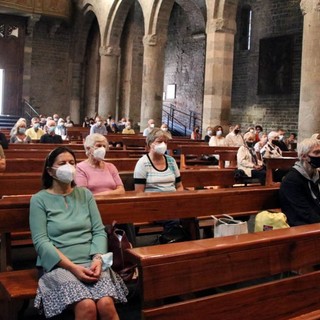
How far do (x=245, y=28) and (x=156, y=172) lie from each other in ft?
61.3

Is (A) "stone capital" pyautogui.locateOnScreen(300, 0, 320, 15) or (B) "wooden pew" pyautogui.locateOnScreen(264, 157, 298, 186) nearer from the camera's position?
(B) "wooden pew" pyautogui.locateOnScreen(264, 157, 298, 186)

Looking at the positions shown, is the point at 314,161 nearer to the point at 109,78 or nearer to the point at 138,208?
the point at 138,208

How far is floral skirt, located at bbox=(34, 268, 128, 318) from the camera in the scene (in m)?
2.91

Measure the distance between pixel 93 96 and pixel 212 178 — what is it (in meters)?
19.8

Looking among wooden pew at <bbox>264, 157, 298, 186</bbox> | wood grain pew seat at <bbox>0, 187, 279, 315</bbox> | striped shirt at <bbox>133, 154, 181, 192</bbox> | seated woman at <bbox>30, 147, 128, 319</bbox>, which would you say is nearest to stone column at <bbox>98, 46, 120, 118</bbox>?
wooden pew at <bbox>264, 157, 298, 186</bbox>

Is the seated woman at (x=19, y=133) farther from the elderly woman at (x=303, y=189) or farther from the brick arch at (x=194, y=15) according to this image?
the brick arch at (x=194, y=15)

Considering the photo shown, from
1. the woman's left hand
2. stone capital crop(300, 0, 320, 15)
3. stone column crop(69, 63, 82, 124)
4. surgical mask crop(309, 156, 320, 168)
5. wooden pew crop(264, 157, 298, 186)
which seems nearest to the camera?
the woman's left hand

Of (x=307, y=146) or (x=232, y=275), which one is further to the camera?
(x=307, y=146)

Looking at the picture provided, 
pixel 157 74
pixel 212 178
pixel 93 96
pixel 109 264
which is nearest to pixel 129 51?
pixel 93 96

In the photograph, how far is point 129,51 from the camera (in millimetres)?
23016

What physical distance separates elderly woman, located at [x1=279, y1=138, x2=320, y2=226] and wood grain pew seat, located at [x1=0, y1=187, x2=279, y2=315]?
0.29 meters

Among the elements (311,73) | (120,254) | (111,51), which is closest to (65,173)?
(120,254)

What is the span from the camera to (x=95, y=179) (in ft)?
15.2

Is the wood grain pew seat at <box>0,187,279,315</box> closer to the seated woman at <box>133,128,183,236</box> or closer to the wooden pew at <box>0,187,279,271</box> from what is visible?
the wooden pew at <box>0,187,279,271</box>
